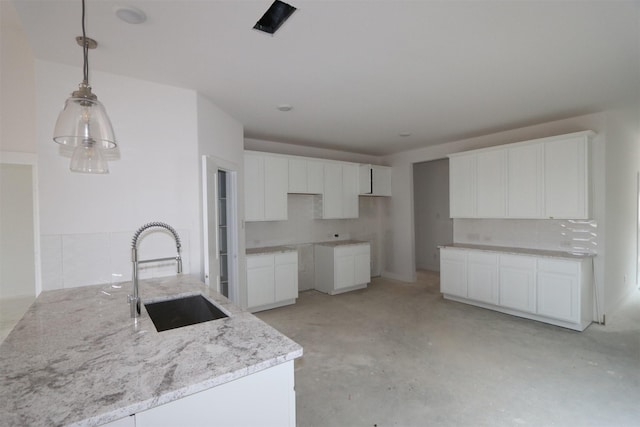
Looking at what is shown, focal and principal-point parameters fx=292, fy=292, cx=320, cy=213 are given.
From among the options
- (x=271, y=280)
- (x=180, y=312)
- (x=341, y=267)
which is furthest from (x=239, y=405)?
(x=341, y=267)

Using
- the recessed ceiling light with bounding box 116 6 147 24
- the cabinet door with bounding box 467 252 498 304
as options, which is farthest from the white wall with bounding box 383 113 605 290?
the recessed ceiling light with bounding box 116 6 147 24

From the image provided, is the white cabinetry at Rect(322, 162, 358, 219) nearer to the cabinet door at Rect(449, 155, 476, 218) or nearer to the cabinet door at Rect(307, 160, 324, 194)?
the cabinet door at Rect(307, 160, 324, 194)

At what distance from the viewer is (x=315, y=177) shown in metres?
5.09

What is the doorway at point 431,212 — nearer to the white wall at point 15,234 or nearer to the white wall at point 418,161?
the white wall at point 418,161

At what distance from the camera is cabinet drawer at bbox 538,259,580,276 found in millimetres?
3436

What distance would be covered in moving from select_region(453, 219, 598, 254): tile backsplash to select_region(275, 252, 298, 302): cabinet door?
2992 millimetres

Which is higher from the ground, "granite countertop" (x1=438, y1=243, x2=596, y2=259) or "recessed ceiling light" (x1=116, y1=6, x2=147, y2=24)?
"recessed ceiling light" (x1=116, y1=6, x2=147, y2=24)

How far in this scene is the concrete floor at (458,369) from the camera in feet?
6.95

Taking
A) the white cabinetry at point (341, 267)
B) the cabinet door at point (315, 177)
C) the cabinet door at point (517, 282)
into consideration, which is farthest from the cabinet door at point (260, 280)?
the cabinet door at point (517, 282)

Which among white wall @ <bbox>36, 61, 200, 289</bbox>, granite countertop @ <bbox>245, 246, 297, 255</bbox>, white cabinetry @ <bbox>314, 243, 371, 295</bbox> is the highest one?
white wall @ <bbox>36, 61, 200, 289</bbox>

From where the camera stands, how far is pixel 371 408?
2.19 metres

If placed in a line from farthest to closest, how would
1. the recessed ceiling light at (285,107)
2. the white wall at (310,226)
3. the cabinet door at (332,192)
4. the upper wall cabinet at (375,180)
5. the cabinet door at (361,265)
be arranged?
the upper wall cabinet at (375,180) < the cabinet door at (361,265) < the cabinet door at (332,192) < the white wall at (310,226) < the recessed ceiling light at (285,107)

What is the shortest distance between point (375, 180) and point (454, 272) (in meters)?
2.33

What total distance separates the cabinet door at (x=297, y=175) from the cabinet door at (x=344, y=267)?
1.23 metres
